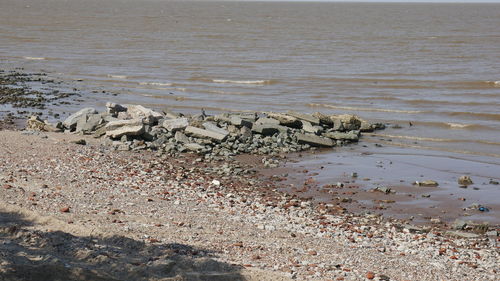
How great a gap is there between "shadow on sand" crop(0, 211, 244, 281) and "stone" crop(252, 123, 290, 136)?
8467 millimetres

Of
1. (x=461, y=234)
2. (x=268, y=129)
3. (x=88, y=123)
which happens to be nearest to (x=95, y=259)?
(x=461, y=234)

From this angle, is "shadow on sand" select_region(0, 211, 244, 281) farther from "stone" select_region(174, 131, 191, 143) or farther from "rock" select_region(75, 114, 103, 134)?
"rock" select_region(75, 114, 103, 134)

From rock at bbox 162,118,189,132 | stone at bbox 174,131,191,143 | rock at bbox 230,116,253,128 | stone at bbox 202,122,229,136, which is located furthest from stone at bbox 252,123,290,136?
stone at bbox 174,131,191,143

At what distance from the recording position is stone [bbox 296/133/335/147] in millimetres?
16594

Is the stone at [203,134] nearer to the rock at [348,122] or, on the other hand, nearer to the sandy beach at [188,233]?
the sandy beach at [188,233]

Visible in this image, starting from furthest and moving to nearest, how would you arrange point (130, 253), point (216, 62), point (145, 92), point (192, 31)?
point (192, 31) → point (216, 62) → point (145, 92) → point (130, 253)

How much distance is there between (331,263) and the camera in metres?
8.41

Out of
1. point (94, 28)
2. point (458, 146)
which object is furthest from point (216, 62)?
point (94, 28)

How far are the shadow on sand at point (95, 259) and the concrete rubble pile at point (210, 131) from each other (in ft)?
23.7

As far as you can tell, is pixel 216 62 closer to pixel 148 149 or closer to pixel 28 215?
pixel 148 149

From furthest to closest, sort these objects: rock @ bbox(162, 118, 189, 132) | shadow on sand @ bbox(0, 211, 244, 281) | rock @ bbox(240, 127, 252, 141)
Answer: rock @ bbox(162, 118, 189, 132) → rock @ bbox(240, 127, 252, 141) → shadow on sand @ bbox(0, 211, 244, 281)

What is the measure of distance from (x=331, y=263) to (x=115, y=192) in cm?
443

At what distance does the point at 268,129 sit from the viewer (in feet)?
55.4

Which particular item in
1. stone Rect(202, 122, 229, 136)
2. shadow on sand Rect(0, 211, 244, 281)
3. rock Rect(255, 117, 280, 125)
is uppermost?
shadow on sand Rect(0, 211, 244, 281)
